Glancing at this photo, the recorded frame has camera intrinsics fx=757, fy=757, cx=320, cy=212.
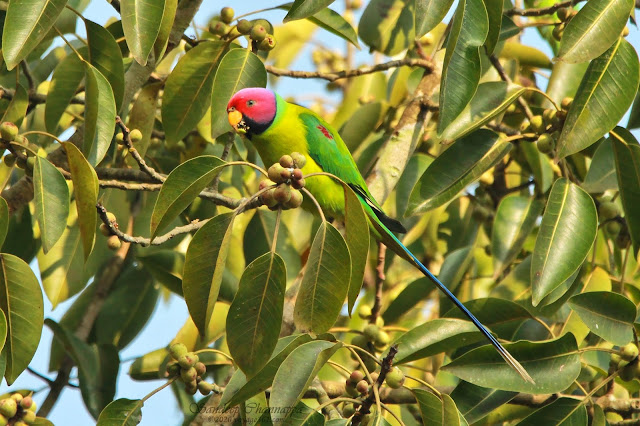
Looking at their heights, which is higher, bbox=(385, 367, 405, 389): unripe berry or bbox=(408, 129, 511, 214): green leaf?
bbox=(408, 129, 511, 214): green leaf

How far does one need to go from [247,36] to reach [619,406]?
1.66m

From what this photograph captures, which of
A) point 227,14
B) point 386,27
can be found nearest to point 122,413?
point 227,14

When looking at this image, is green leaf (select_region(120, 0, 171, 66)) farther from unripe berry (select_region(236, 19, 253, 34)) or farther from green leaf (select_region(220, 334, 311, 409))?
green leaf (select_region(220, 334, 311, 409))

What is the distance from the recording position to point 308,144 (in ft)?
9.91

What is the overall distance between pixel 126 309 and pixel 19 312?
132 cm

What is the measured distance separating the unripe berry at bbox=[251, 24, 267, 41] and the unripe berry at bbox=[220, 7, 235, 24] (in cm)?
20

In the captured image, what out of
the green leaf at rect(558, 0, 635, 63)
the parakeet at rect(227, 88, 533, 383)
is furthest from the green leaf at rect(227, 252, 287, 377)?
the parakeet at rect(227, 88, 533, 383)

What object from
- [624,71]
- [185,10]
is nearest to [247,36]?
[185,10]

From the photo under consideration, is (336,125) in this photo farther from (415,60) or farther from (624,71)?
(624,71)

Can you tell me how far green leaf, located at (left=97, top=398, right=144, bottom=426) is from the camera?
1.92m

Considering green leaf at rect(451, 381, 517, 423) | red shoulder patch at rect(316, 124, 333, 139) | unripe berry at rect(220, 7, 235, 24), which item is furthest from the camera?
red shoulder patch at rect(316, 124, 333, 139)

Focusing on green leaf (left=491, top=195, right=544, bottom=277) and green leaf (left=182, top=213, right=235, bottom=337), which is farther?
green leaf (left=491, top=195, right=544, bottom=277)

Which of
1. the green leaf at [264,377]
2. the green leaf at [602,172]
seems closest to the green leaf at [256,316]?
the green leaf at [264,377]

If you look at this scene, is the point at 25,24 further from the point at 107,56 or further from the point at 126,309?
the point at 126,309
